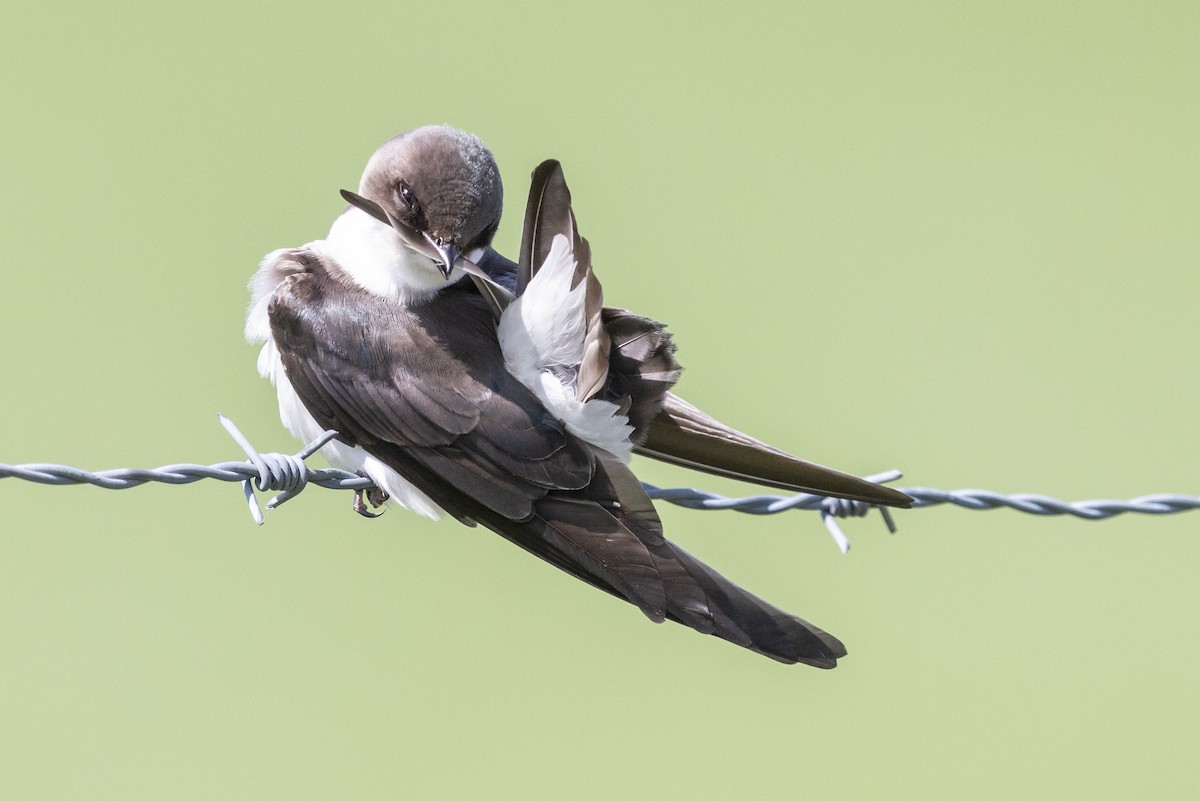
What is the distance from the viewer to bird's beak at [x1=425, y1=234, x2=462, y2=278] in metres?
3.38

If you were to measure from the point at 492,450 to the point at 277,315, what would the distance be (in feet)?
2.31

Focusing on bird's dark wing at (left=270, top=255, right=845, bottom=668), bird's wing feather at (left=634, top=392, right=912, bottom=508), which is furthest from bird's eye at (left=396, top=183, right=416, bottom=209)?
bird's wing feather at (left=634, top=392, right=912, bottom=508)

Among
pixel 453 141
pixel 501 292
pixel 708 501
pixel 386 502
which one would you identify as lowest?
pixel 386 502

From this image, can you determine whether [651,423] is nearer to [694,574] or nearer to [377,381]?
[694,574]

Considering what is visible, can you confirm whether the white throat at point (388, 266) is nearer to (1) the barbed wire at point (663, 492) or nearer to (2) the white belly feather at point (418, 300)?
(2) the white belly feather at point (418, 300)

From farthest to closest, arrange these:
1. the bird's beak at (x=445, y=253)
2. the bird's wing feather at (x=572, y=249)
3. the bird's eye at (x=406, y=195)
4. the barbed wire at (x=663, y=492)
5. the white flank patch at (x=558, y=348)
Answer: the bird's eye at (x=406, y=195) → the bird's beak at (x=445, y=253) → the white flank patch at (x=558, y=348) → the bird's wing feather at (x=572, y=249) → the barbed wire at (x=663, y=492)

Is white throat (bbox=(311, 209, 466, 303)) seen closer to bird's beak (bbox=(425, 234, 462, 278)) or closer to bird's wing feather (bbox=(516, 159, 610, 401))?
bird's beak (bbox=(425, 234, 462, 278))

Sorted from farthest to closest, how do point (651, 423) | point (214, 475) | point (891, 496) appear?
point (651, 423), point (891, 496), point (214, 475)

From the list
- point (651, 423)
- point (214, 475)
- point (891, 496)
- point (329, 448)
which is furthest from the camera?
point (329, 448)

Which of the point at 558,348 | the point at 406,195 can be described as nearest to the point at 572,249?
the point at 558,348

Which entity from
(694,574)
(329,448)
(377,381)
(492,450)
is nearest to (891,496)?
(694,574)

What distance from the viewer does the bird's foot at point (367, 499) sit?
3839 millimetres

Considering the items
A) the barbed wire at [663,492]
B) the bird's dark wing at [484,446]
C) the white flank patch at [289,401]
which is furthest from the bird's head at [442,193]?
the barbed wire at [663,492]

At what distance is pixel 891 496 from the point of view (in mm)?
3160
